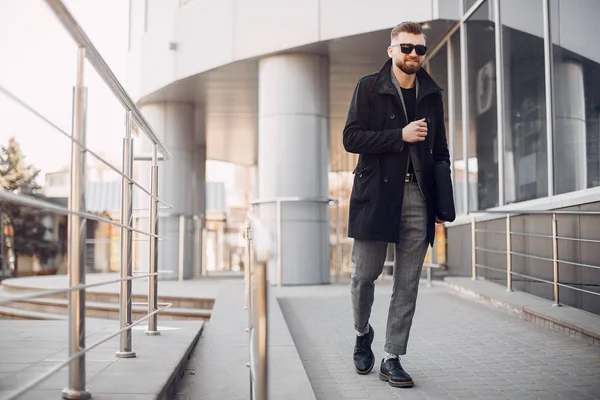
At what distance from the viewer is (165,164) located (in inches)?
604

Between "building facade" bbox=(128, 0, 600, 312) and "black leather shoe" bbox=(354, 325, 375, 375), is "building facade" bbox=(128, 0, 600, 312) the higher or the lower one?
the higher one

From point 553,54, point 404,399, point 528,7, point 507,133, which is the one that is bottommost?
point 404,399

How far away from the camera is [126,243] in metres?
3.66

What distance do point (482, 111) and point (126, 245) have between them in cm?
722

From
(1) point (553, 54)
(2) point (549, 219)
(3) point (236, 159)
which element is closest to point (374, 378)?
(2) point (549, 219)

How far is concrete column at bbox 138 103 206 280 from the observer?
1508cm

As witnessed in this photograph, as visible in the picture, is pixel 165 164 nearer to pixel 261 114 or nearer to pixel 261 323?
pixel 261 114

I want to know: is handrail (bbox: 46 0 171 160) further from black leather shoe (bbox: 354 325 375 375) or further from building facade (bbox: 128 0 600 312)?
building facade (bbox: 128 0 600 312)

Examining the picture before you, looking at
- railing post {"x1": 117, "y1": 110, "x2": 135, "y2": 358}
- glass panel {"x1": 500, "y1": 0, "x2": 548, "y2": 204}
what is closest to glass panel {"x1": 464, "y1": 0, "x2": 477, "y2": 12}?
glass panel {"x1": 500, "y1": 0, "x2": 548, "y2": 204}

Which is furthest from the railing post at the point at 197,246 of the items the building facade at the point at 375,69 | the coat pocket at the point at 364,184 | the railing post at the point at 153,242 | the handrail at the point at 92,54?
the coat pocket at the point at 364,184

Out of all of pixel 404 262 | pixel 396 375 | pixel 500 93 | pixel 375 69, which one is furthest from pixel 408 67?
pixel 375 69

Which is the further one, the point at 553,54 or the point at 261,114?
the point at 261,114

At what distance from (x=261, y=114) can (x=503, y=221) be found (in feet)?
15.3

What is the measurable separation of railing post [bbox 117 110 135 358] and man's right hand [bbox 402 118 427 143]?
1383 millimetres
